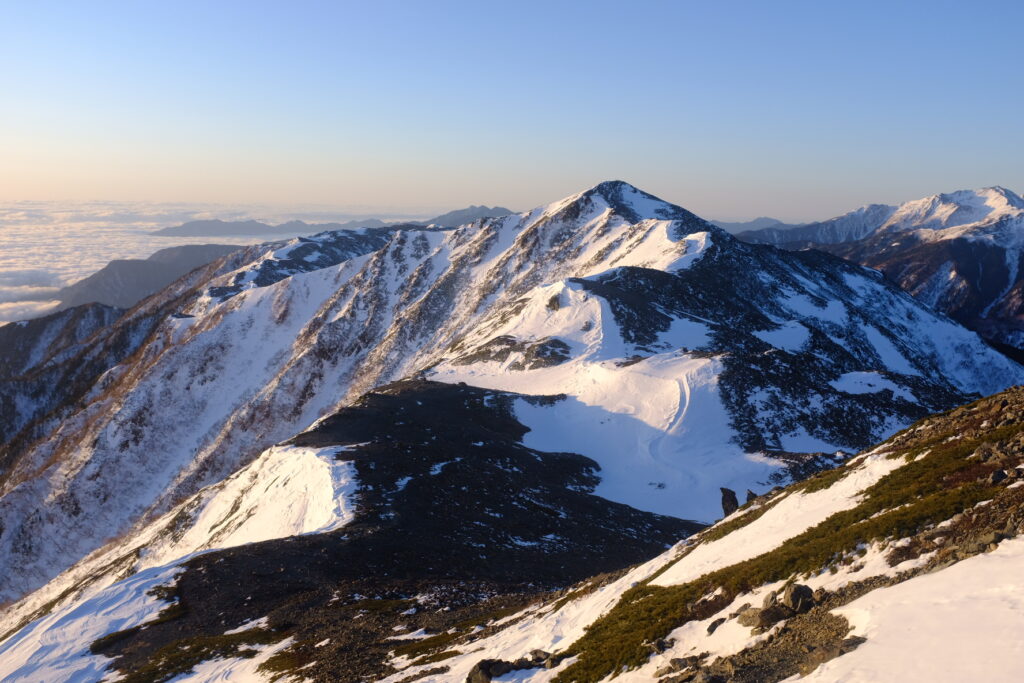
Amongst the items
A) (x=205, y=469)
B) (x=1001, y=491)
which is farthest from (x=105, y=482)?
(x=1001, y=491)

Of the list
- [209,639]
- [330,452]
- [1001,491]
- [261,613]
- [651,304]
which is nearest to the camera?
[1001,491]

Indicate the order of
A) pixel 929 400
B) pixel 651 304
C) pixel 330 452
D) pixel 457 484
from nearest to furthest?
pixel 457 484 < pixel 330 452 < pixel 929 400 < pixel 651 304

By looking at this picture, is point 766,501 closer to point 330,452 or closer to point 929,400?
point 330,452

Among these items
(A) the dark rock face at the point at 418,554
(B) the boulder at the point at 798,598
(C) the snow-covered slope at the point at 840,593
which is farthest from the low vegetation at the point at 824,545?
(A) the dark rock face at the point at 418,554

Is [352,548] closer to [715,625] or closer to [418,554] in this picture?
[418,554]

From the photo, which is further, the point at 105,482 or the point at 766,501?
the point at 105,482

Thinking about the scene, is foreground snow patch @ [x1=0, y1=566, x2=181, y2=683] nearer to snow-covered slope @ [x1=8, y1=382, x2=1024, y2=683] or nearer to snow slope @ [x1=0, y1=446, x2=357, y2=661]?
snow-covered slope @ [x1=8, y1=382, x2=1024, y2=683]

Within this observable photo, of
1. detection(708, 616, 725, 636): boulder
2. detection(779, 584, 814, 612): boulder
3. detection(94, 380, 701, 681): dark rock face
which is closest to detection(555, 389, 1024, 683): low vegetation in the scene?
detection(708, 616, 725, 636): boulder
